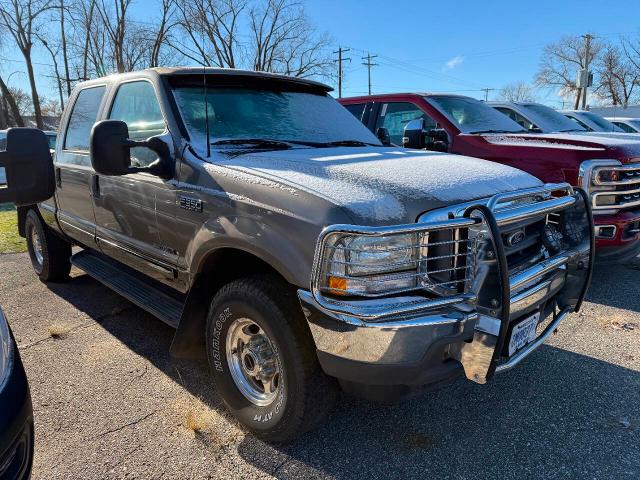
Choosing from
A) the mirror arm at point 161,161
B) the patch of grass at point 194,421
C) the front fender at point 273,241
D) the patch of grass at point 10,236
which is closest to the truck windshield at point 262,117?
the mirror arm at point 161,161

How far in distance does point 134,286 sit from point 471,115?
15.0ft

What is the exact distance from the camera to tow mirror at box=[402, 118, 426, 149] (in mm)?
4608

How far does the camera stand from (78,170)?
164 inches

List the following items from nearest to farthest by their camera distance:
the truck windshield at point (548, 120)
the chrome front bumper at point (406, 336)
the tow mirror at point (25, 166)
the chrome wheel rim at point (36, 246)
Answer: the tow mirror at point (25, 166) < the chrome front bumper at point (406, 336) < the chrome wheel rim at point (36, 246) < the truck windshield at point (548, 120)

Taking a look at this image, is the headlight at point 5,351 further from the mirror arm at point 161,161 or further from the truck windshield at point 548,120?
the truck windshield at point 548,120

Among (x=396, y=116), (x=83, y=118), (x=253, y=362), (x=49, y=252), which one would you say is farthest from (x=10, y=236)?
(x=253, y=362)

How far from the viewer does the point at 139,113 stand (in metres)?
3.48

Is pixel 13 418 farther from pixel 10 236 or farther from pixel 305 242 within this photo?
pixel 10 236

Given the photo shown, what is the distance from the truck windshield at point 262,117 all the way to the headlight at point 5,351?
1476 millimetres

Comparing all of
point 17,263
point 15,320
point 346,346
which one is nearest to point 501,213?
point 346,346

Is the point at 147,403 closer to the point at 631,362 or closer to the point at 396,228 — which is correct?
the point at 396,228

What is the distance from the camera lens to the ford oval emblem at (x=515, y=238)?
2.47 meters

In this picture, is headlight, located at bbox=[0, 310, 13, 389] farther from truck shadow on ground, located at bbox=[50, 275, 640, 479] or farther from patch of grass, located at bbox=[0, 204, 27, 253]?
patch of grass, located at bbox=[0, 204, 27, 253]

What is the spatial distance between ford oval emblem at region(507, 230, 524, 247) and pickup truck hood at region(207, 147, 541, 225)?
0.76 feet
